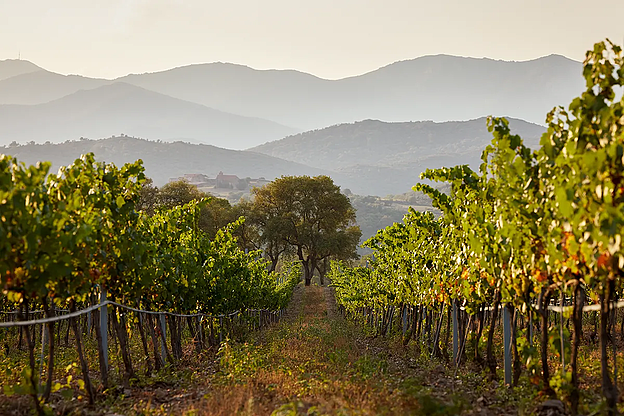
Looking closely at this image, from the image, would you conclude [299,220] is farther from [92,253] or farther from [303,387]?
[92,253]

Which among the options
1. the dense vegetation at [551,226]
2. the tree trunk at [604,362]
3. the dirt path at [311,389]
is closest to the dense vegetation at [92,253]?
the dirt path at [311,389]

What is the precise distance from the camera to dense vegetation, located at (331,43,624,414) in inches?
221

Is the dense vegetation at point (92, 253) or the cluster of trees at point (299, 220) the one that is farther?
the cluster of trees at point (299, 220)

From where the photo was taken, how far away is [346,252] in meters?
56.9

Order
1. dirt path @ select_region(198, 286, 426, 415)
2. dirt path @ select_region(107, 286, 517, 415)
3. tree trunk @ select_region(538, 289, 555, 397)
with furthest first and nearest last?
tree trunk @ select_region(538, 289, 555, 397)
dirt path @ select_region(198, 286, 426, 415)
dirt path @ select_region(107, 286, 517, 415)

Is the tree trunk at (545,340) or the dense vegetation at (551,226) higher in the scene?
the dense vegetation at (551,226)

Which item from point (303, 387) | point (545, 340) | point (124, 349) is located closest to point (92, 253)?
point (124, 349)

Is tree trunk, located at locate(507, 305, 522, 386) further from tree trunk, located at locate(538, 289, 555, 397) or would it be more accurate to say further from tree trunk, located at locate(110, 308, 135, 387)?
tree trunk, located at locate(110, 308, 135, 387)

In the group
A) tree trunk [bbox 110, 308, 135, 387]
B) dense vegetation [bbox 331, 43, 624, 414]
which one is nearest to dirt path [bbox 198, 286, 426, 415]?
tree trunk [bbox 110, 308, 135, 387]

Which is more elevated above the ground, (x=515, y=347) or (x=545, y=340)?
(x=545, y=340)

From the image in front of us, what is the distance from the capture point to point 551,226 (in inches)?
270

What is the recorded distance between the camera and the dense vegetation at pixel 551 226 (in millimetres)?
5613

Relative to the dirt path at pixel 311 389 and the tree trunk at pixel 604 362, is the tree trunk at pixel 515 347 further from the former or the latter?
the tree trunk at pixel 604 362

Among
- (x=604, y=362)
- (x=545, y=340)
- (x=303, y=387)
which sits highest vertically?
(x=604, y=362)
